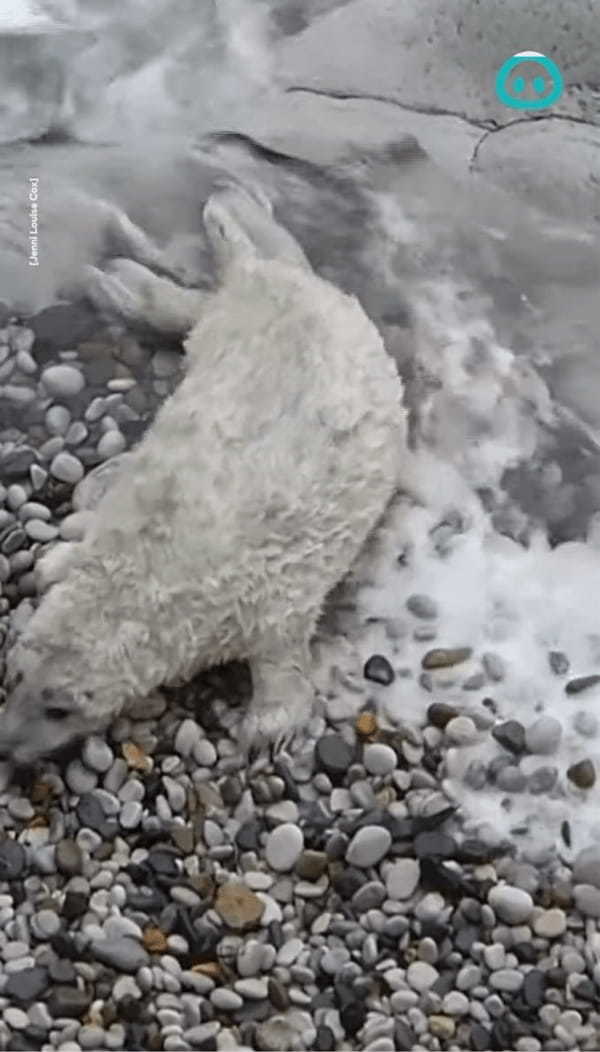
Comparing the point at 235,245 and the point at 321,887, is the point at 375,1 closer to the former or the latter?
the point at 235,245

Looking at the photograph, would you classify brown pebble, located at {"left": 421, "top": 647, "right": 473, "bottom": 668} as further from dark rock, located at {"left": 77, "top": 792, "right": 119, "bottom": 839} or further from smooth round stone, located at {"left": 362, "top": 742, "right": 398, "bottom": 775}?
dark rock, located at {"left": 77, "top": 792, "right": 119, "bottom": 839}

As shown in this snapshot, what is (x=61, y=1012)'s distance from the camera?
6.55 feet

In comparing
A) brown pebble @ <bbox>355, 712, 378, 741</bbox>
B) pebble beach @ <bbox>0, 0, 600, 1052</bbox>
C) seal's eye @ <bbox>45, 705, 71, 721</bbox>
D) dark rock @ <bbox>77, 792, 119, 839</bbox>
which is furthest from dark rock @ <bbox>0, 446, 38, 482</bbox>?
brown pebble @ <bbox>355, 712, 378, 741</bbox>

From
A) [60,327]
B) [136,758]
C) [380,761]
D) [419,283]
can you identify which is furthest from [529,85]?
[136,758]

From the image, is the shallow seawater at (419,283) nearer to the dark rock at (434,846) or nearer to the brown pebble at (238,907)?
the dark rock at (434,846)

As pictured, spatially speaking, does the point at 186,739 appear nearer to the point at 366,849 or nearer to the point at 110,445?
the point at 366,849

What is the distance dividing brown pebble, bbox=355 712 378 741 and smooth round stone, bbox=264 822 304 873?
18cm

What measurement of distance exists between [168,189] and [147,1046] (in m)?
1.56

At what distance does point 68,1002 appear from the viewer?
200cm

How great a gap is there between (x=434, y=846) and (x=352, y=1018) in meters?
0.27

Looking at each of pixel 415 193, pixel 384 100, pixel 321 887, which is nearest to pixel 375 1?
pixel 384 100

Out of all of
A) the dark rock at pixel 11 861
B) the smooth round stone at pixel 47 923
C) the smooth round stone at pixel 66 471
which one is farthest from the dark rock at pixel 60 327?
the smooth round stone at pixel 47 923

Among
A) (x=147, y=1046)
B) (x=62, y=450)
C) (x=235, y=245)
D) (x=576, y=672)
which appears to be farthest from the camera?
(x=235, y=245)

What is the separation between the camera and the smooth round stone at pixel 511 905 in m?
2.12
